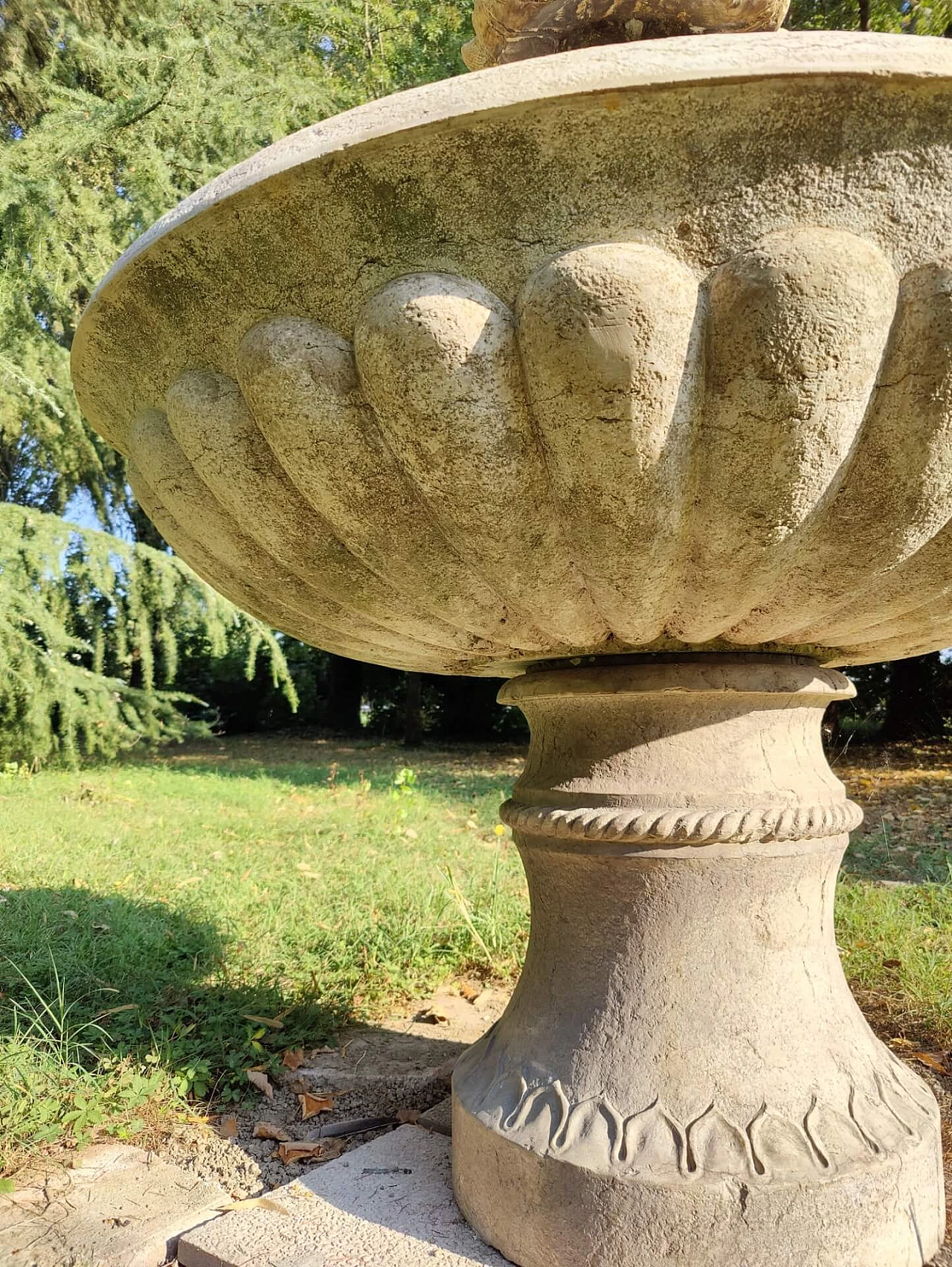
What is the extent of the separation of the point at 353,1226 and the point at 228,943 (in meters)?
1.56

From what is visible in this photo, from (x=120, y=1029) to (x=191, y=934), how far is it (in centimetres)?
76

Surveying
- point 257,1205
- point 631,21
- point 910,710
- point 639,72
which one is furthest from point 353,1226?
point 910,710

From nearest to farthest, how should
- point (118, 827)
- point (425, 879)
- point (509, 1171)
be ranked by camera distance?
point (509, 1171), point (425, 879), point (118, 827)

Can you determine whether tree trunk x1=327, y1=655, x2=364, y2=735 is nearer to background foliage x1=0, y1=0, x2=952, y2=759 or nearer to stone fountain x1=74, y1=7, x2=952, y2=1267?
background foliage x1=0, y1=0, x2=952, y2=759

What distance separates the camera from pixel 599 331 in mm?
919

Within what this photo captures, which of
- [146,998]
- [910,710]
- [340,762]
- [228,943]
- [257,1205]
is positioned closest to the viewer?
[257,1205]

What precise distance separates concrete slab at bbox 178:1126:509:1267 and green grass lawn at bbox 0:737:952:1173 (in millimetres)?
466

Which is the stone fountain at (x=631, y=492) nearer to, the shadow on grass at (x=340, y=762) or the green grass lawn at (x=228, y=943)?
the green grass lawn at (x=228, y=943)

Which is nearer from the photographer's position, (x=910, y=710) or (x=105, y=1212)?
(x=105, y=1212)

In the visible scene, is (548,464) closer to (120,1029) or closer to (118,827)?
(120,1029)

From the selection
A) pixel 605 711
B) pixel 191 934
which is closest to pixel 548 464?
pixel 605 711

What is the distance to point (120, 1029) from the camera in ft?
6.76

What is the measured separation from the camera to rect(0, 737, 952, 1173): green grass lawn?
1894 millimetres

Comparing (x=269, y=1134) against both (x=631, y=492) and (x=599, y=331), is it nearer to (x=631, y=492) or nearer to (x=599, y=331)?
(x=631, y=492)
